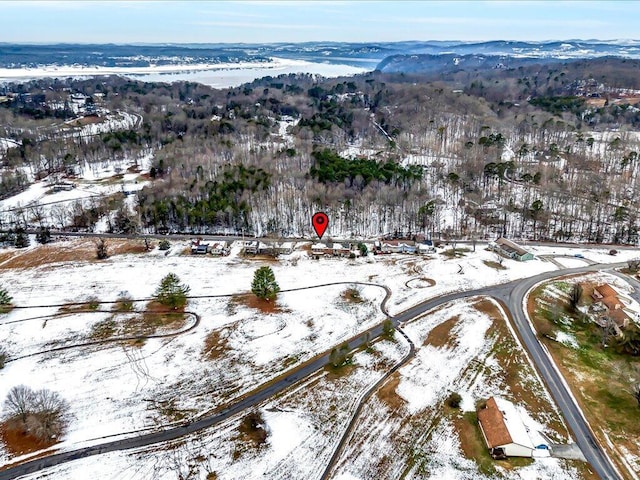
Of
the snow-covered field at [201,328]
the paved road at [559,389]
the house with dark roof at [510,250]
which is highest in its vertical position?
the house with dark roof at [510,250]

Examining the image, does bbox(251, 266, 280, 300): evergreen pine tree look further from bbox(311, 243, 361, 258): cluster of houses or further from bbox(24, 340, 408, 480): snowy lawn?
bbox(24, 340, 408, 480): snowy lawn

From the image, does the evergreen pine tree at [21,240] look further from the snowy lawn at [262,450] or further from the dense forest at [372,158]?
the snowy lawn at [262,450]

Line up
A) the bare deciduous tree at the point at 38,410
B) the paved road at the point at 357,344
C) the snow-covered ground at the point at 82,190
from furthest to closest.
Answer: the snow-covered ground at the point at 82,190, the bare deciduous tree at the point at 38,410, the paved road at the point at 357,344

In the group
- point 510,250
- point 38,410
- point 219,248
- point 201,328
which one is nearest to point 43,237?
point 219,248

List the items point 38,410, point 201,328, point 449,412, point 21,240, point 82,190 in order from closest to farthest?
point 38,410, point 449,412, point 201,328, point 21,240, point 82,190

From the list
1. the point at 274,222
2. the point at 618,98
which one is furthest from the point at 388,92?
the point at 274,222

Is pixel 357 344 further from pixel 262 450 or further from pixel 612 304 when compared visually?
pixel 612 304

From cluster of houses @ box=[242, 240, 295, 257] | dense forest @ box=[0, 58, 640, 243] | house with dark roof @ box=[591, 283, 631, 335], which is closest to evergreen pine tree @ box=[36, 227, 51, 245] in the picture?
dense forest @ box=[0, 58, 640, 243]

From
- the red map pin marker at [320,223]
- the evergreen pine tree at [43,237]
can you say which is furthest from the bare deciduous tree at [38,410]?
the red map pin marker at [320,223]
